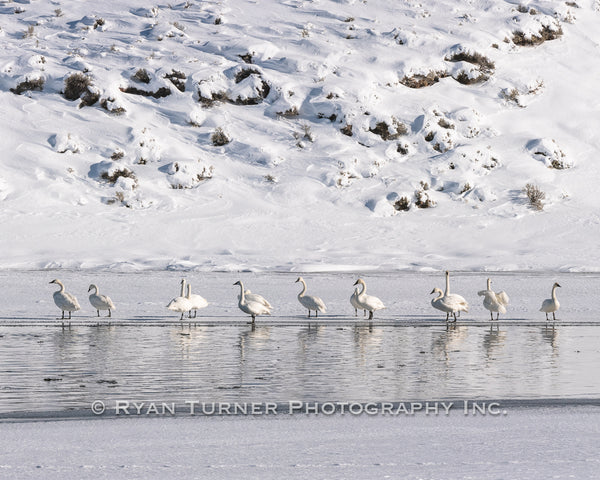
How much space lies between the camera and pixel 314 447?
7926 mm

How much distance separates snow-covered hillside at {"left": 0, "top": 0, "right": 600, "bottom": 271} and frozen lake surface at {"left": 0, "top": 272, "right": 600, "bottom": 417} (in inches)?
474

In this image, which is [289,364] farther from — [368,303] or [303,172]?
[303,172]

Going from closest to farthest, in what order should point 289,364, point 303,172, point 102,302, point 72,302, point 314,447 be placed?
point 314,447 < point 289,364 < point 72,302 < point 102,302 < point 303,172

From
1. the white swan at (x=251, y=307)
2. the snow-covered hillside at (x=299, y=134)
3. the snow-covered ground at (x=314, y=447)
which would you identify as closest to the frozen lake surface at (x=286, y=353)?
the white swan at (x=251, y=307)

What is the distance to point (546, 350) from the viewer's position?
15297 mm

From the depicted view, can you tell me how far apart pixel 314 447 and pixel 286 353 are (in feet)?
22.7

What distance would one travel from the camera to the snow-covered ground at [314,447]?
7035 mm

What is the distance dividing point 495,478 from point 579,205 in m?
39.5

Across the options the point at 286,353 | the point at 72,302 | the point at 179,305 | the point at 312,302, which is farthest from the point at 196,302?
the point at 286,353

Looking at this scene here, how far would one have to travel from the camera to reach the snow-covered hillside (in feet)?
128

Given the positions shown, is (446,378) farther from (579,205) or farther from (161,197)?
(579,205)

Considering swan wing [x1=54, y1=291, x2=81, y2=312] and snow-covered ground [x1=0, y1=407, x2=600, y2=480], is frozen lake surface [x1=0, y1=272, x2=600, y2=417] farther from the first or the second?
snow-covered ground [x1=0, y1=407, x2=600, y2=480]

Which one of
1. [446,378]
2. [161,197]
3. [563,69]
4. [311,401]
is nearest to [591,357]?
[446,378]

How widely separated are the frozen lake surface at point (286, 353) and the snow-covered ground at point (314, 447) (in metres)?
1.28
